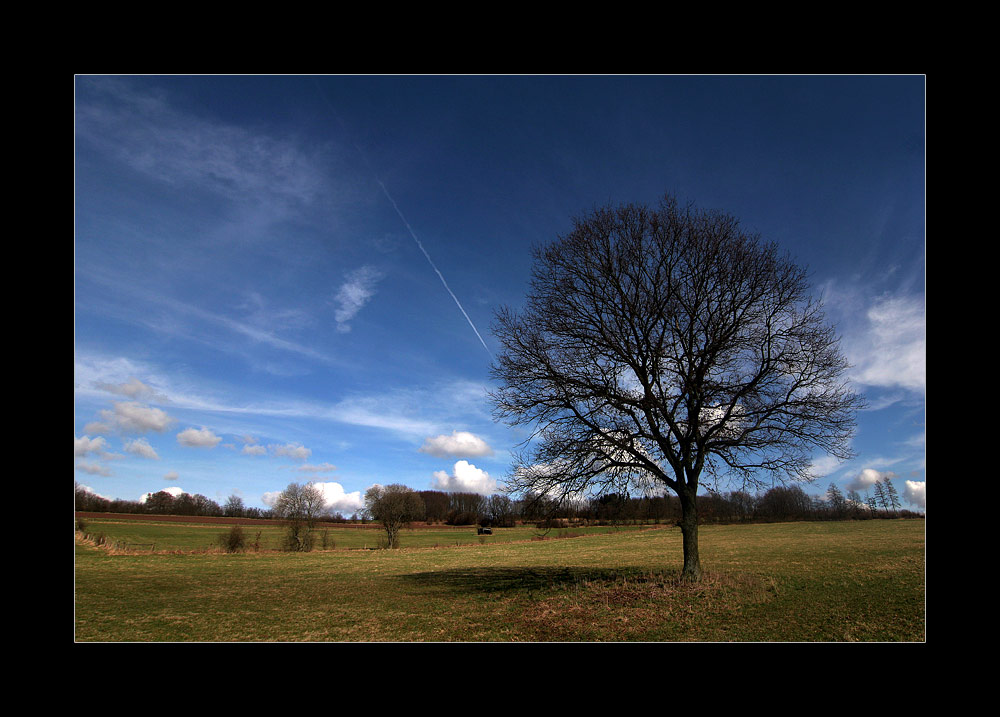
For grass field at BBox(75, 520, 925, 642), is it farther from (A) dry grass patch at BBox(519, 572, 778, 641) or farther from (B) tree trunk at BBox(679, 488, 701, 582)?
(B) tree trunk at BBox(679, 488, 701, 582)

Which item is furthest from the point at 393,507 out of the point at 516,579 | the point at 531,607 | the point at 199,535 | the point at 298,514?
the point at 531,607

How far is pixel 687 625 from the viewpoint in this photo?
29.9ft

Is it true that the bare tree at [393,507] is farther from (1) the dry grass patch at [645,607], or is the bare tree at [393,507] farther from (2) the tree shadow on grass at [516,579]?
(1) the dry grass patch at [645,607]

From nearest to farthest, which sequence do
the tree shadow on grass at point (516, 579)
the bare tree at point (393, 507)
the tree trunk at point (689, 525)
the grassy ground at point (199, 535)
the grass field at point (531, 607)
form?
the grass field at point (531, 607) → the tree trunk at point (689, 525) → the tree shadow on grass at point (516, 579) → the grassy ground at point (199, 535) → the bare tree at point (393, 507)

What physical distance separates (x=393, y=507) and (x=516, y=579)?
35622 millimetres

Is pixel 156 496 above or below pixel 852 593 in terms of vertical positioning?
below

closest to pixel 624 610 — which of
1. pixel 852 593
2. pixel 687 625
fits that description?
pixel 687 625

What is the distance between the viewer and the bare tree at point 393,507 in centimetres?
4972

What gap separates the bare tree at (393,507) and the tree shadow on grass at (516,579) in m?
29.7

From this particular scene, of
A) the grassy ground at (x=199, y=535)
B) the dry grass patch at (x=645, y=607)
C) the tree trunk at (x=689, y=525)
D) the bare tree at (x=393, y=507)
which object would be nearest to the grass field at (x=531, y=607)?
the dry grass patch at (x=645, y=607)

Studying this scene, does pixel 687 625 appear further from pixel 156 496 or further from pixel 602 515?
pixel 156 496

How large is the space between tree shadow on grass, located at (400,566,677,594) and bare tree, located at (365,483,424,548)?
97.3ft

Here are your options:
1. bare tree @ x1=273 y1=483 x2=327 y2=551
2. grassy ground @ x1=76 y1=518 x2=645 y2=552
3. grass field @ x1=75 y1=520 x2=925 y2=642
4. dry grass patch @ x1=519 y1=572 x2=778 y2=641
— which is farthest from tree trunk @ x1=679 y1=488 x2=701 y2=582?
bare tree @ x1=273 y1=483 x2=327 y2=551
